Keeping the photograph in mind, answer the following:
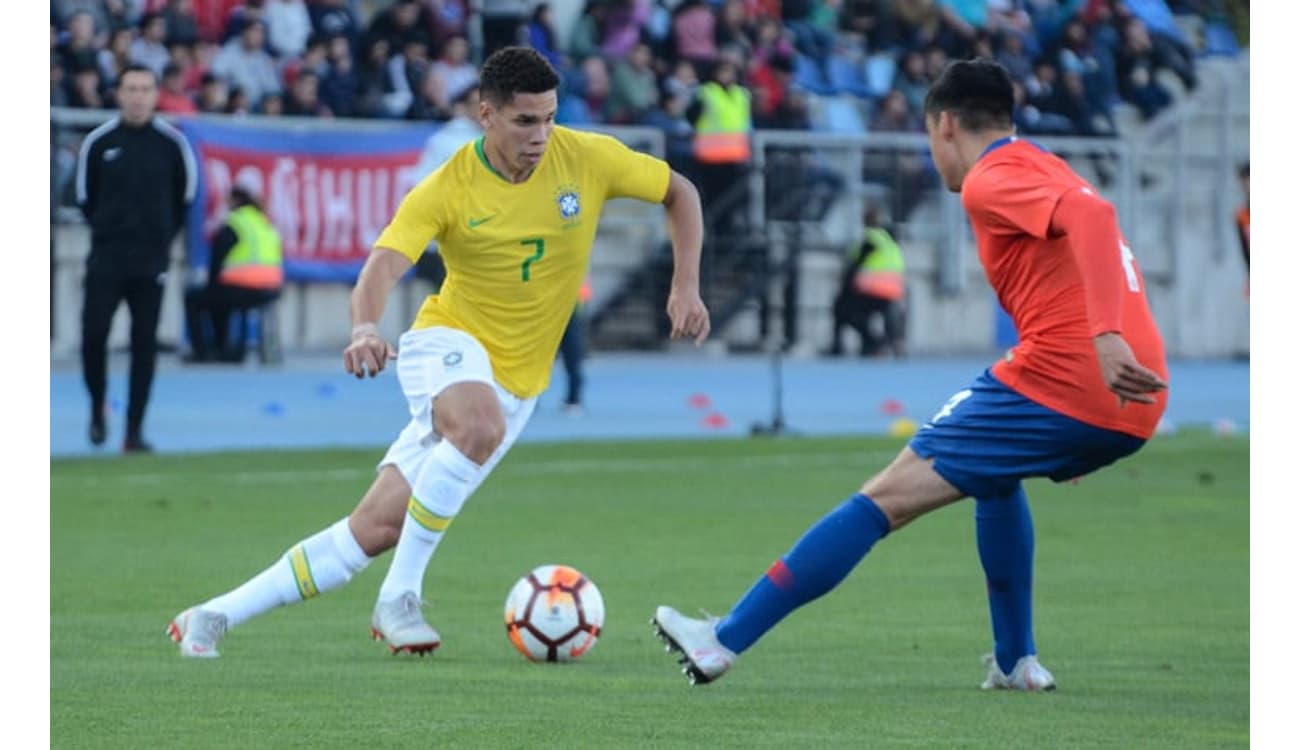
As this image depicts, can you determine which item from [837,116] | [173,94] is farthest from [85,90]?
[837,116]

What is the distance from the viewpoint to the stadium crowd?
72.6 ft

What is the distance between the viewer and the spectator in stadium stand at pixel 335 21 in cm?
2339

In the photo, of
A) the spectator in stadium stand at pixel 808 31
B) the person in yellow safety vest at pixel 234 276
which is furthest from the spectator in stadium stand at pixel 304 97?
the spectator in stadium stand at pixel 808 31

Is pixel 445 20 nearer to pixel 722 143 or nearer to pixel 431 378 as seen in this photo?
pixel 722 143

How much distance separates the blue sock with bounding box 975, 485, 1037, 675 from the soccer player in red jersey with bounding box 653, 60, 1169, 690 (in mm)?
230

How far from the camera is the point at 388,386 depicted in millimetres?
21922

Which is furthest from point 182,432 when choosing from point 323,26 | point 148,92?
point 323,26

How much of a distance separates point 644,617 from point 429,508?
4.95 ft

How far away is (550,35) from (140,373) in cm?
1054

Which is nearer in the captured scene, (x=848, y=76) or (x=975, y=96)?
(x=975, y=96)

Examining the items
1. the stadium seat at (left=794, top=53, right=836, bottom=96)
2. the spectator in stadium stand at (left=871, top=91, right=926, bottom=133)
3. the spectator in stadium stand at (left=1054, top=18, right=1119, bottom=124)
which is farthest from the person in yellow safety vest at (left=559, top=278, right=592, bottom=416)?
the spectator in stadium stand at (left=1054, top=18, right=1119, bottom=124)

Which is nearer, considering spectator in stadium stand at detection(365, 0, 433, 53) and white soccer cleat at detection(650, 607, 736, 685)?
white soccer cleat at detection(650, 607, 736, 685)

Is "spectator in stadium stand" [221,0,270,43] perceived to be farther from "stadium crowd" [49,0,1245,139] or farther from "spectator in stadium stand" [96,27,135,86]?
"spectator in stadium stand" [96,27,135,86]

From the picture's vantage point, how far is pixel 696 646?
652 centimetres
